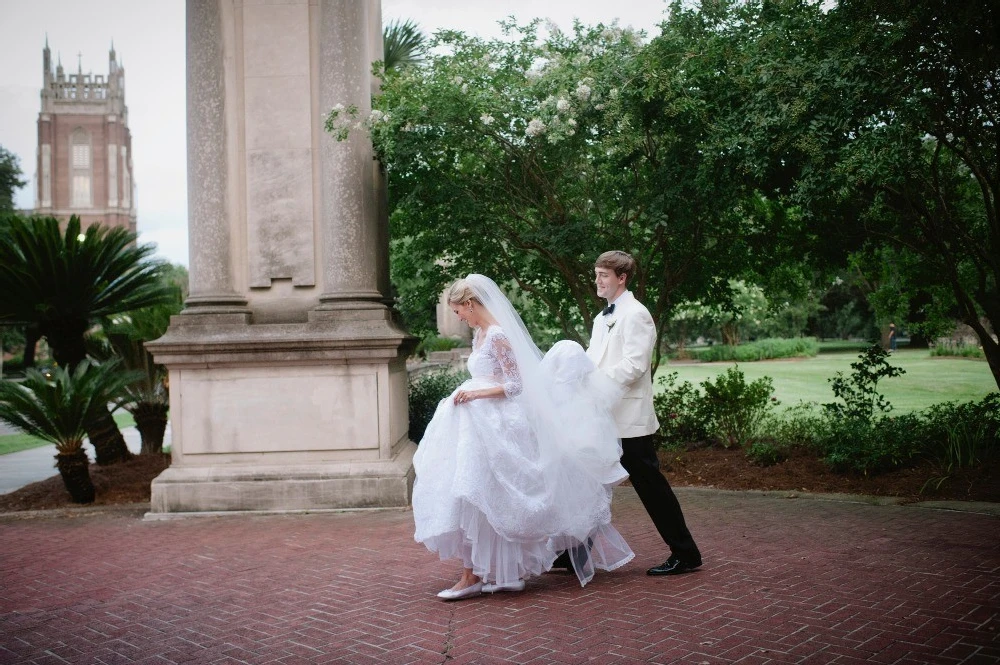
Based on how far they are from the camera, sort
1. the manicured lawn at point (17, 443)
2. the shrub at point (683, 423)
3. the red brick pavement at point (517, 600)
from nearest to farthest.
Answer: the red brick pavement at point (517, 600) → the shrub at point (683, 423) → the manicured lawn at point (17, 443)

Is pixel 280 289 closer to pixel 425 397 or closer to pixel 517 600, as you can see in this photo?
pixel 425 397

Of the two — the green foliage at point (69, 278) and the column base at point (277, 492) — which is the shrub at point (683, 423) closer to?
the column base at point (277, 492)

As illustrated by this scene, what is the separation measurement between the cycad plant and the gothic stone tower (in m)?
102

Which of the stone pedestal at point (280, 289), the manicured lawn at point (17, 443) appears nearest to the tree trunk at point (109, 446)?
the stone pedestal at point (280, 289)

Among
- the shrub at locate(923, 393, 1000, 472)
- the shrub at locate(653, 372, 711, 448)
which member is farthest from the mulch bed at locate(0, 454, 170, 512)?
the shrub at locate(923, 393, 1000, 472)

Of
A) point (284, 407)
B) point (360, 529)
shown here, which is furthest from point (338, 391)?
point (360, 529)

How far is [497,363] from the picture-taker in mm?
5422

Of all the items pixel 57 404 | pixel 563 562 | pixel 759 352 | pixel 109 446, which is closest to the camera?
pixel 563 562

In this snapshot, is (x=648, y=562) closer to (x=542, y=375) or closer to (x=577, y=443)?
(x=577, y=443)

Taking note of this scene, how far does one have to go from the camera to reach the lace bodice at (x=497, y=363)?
17.7ft

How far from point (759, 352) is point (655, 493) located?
39.8 m

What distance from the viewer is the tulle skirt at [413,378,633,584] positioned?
5.20 metres

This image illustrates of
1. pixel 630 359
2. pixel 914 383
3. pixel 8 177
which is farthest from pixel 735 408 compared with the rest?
pixel 8 177

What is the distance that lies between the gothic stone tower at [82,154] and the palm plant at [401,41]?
324ft
